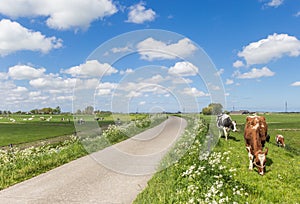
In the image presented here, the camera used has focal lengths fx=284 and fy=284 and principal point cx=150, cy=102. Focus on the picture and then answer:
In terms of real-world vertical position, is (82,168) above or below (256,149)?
below

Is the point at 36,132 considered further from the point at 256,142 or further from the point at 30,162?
the point at 256,142

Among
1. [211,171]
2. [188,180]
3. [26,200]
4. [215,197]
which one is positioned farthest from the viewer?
[211,171]

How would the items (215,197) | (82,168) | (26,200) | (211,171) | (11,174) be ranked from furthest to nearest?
(82,168) < (11,174) < (211,171) < (26,200) < (215,197)

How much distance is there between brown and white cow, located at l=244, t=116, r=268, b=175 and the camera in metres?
11.7

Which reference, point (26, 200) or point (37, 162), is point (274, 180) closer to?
point (26, 200)

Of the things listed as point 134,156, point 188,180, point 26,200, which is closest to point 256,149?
point 188,180

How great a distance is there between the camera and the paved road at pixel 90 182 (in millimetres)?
8922

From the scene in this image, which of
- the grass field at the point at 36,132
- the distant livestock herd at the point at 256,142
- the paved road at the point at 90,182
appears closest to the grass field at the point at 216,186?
the distant livestock herd at the point at 256,142

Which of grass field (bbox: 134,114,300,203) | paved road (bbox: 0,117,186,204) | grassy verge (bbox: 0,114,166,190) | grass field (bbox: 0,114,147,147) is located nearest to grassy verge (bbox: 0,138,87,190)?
grassy verge (bbox: 0,114,166,190)

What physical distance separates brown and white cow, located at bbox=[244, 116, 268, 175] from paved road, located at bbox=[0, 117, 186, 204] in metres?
4.43

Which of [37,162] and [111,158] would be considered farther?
[111,158]

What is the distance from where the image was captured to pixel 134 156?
1636 cm

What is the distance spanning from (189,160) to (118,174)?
310cm

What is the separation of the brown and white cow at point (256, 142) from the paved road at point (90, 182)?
4.43m
